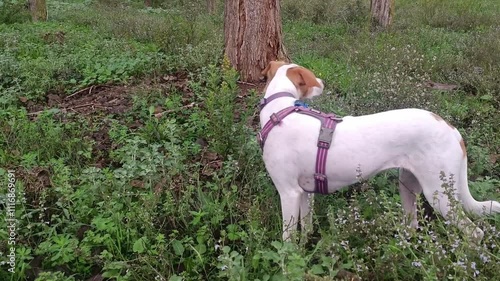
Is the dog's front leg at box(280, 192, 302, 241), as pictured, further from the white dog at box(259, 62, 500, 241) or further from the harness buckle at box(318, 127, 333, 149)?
the harness buckle at box(318, 127, 333, 149)

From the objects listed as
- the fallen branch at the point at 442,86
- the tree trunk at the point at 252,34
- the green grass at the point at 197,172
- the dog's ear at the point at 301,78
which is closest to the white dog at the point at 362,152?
the dog's ear at the point at 301,78

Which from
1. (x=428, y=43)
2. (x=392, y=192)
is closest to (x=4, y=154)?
(x=392, y=192)

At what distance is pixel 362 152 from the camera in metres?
3.10

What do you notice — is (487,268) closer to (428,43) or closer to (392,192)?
(392,192)

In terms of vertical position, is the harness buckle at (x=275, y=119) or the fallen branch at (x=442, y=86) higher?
the harness buckle at (x=275, y=119)

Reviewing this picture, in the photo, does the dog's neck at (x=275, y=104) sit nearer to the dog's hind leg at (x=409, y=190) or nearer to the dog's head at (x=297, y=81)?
the dog's head at (x=297, y=81)

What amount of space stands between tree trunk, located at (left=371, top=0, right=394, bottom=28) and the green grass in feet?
10.2

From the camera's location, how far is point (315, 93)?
3557 mm

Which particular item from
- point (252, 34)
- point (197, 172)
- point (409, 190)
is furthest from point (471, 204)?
point (252, 34)

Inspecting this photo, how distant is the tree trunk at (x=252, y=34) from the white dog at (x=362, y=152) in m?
2.97

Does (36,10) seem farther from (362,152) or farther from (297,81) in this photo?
(362,152)

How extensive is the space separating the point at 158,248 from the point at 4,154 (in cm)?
226

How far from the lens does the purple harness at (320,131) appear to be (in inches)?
123

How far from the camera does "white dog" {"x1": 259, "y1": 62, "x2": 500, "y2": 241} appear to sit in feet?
9.74
